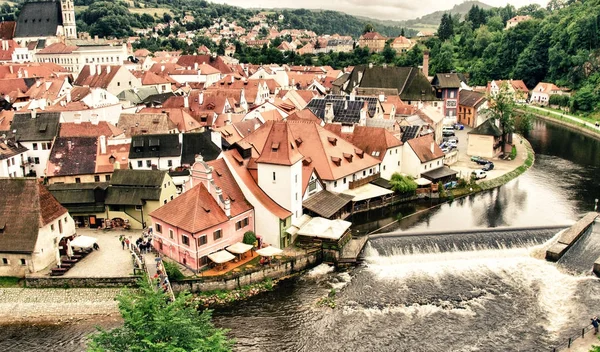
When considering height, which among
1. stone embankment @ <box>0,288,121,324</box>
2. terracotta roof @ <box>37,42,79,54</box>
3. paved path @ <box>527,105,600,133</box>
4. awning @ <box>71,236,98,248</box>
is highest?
terracotta roof @ <box>37,42,79,54</box>

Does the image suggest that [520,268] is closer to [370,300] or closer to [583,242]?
[583,242]

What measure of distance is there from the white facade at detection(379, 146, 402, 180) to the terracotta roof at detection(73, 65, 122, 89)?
4905 centimetres

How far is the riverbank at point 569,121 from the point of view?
88125 millimetres

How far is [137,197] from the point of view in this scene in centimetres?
4228

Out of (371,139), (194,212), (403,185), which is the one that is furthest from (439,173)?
(194,212)

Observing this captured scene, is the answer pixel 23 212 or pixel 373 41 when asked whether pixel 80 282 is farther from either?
pixel 373 41

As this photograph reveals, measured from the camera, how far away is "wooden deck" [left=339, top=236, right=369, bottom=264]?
38.9m

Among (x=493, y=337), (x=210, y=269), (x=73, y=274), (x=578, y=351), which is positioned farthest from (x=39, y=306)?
(x=578, y=351)

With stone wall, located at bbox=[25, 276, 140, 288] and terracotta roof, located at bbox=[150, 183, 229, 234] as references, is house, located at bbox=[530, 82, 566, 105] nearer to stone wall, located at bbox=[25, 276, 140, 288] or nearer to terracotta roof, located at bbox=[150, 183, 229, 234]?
terracotta roof, located at bbox=[150, 183, 229, 234]

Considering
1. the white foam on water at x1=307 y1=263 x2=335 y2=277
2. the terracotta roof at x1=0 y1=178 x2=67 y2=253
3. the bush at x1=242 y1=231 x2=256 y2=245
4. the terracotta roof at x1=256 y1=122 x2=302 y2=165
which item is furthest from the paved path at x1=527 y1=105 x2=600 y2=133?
the terracotta roof at x1=0 y1=178 x2=67 y2=253

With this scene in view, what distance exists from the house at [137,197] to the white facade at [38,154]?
14539 millimetres

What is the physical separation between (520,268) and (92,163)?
34771 millimetres

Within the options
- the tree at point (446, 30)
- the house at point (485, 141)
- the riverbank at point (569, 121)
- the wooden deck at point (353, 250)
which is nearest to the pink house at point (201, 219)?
A: the wooden deck at point (353, 250)

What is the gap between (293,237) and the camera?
1601 inches
